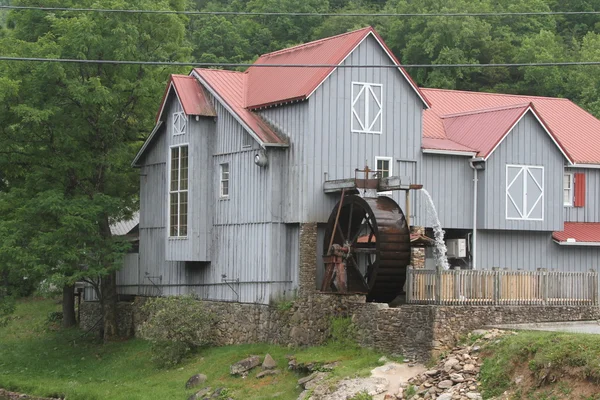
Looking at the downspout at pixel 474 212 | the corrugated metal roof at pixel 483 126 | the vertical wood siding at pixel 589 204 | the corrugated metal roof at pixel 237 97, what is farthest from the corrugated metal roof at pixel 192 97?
the vertical wood siding at pixel 589 204

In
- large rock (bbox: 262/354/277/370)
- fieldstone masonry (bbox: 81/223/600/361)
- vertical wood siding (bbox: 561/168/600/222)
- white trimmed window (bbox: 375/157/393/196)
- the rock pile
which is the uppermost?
white trimmed window (bbox: 375/157/393/196)

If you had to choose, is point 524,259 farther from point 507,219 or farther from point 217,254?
point 217,254

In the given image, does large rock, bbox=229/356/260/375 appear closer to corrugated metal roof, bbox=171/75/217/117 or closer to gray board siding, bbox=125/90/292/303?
gray board siding, bbox=125/90/292/303

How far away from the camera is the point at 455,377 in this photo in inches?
1067

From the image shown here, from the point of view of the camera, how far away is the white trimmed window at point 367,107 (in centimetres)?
3547

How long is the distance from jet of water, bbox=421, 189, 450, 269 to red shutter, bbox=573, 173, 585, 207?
7267 mm

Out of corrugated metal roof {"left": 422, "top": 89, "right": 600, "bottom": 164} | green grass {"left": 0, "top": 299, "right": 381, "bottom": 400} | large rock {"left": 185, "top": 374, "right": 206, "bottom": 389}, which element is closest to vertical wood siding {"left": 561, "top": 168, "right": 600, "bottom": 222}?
corrugated metal roof {"left": 422, "top": 89, "right": 600, "bottom": 164}

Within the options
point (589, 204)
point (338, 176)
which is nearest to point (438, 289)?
point (338, 176)

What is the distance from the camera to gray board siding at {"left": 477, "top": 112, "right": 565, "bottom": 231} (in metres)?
37.5

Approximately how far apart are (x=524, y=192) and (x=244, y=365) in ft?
38.2

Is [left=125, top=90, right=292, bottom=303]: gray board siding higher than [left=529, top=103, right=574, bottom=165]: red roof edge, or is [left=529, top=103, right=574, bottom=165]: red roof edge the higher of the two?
[left=529, top=103, right=574, bottom=165]: red roof edge

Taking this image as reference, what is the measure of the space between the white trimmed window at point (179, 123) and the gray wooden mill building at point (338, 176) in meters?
0.08

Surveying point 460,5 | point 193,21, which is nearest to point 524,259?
point 460,5

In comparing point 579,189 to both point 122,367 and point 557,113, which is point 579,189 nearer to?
point 557,113
